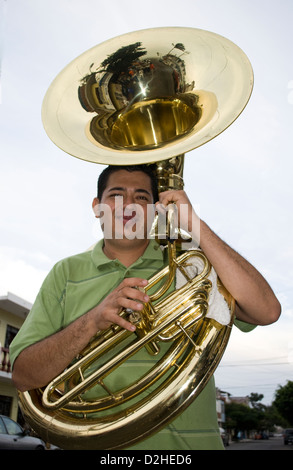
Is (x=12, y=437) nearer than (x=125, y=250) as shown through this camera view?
No

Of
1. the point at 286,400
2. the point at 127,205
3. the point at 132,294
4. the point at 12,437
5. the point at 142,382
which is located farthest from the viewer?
the point at 286,400

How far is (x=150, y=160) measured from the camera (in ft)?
5.17

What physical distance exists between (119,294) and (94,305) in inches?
17.2

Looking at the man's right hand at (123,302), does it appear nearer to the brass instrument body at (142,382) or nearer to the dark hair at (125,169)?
the brass instrument body at (142,382)

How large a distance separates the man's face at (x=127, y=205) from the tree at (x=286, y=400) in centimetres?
4460

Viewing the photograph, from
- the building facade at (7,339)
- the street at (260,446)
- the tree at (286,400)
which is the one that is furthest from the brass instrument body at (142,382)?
the tree at (286,400)

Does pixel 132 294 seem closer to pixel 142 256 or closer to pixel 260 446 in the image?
pixel 142 256

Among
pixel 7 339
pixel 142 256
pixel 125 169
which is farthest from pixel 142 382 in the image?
pixel 7 339

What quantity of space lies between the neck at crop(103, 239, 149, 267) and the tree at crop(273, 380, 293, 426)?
146 feet

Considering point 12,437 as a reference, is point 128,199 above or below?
above

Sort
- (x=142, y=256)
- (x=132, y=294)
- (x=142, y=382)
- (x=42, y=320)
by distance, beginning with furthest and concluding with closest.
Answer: (x=142, y=256) → (x=42, y=320) → (x=142, y=382) → (x=132, y=294)

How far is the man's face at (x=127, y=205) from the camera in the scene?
1831mm

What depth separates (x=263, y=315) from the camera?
1.58 m
